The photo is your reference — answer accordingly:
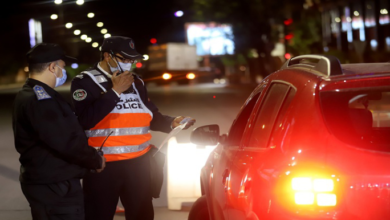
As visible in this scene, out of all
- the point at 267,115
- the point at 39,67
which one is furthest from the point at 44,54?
the point at 267,115

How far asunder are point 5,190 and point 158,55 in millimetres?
47236

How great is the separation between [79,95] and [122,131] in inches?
15.2

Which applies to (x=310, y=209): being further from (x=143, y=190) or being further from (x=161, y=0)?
(x=161, y=0)

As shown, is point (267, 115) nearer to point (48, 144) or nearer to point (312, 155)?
point (312, 155)

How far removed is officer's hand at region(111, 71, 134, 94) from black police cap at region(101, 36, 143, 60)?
8.2 inches

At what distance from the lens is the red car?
2.60 metres

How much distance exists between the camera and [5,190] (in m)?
8.39

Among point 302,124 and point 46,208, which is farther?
point 46,208

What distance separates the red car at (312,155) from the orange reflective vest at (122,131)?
118 centimetres

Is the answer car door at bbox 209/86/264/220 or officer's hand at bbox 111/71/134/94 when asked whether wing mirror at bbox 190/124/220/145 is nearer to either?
car door at bbox 209/86/264/220

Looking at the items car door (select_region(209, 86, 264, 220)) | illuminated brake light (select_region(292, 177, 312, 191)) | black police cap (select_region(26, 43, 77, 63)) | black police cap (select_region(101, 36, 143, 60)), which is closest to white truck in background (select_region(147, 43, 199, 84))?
black police cap (select_region(101, 36, 143, 60))

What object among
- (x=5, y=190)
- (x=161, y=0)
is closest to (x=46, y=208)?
(x=5, y=190)

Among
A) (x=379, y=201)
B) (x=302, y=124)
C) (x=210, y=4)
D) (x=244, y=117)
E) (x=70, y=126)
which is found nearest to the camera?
(x=379, y=201)

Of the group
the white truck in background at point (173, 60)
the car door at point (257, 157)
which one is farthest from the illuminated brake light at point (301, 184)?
the white truck in background at point (173, 60)
